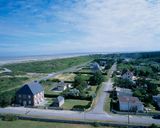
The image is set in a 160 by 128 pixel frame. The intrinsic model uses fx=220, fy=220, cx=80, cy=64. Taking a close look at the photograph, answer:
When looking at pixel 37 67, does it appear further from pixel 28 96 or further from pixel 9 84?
pixel 28 96

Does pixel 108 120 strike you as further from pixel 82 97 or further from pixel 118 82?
pixel 118 82

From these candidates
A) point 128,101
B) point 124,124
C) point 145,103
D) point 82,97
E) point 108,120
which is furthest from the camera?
point 82,97

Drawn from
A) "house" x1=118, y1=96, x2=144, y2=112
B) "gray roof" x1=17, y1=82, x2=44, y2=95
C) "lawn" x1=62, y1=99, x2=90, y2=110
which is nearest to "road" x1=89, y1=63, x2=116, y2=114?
"lawn" x1=62, y1=99, x2=90, y2=110

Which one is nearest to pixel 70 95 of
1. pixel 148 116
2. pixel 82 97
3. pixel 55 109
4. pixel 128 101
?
pixel 82 97

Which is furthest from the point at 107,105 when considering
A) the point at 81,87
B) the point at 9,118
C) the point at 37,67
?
the point at 37,67

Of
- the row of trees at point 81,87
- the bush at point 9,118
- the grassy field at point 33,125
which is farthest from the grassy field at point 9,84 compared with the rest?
the grassy field at point 33,125

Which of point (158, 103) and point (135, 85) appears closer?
point (158, 103)

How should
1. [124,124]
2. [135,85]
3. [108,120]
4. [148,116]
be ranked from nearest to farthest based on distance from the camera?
1. [124,124]
2. [108,120]
3. [148,116]
4. [135,85]

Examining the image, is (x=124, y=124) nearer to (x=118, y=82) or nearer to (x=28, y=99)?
(x=28, y=99)

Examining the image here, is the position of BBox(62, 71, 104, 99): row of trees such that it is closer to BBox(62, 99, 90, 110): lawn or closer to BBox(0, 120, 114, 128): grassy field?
BBox(62, 99, 90, 110): lawn

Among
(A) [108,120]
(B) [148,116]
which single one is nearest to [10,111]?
(A) [108,120]

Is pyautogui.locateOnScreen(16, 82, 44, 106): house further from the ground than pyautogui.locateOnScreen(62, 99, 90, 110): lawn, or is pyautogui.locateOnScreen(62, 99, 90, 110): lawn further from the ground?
pyautogui.locateOnScreen(16, 82, 44, 106): house
